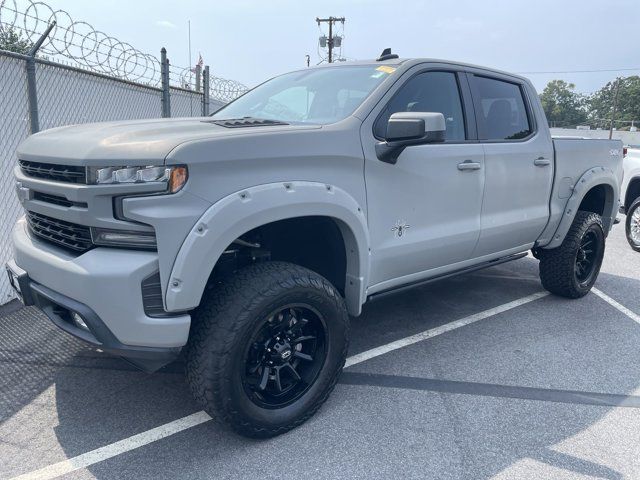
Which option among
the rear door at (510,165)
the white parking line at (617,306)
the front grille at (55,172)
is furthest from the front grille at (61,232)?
the white parking line at (617,306)

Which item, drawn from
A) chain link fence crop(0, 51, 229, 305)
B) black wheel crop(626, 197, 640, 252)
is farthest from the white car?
chain link fence crop(0, 51, 229, 305)

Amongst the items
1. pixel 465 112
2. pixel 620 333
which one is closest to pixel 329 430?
pixel 465 112

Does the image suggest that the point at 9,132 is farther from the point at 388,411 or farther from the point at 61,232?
the point at 388,411

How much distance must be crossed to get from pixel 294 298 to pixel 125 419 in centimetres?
121

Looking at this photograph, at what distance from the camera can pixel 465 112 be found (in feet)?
12.6

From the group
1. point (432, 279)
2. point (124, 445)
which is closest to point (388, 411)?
point (432, 279)

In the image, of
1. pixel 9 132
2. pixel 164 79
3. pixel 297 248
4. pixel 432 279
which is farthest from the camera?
pixel 164 79

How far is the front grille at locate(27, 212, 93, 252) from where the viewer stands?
2406 mm

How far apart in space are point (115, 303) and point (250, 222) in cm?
70

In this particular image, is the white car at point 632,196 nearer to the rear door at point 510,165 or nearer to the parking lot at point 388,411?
the parking lot at point 388,411

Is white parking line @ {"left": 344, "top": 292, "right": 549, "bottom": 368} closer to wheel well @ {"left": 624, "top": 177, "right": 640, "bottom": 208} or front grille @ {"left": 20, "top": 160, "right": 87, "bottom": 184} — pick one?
front grille @ {"left": 20, "top": 160, "right": 87, "bottom": 184}

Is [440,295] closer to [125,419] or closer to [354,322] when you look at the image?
[354,322]

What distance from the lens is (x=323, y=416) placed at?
9.85 feet

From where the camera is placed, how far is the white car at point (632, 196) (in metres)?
7.46
